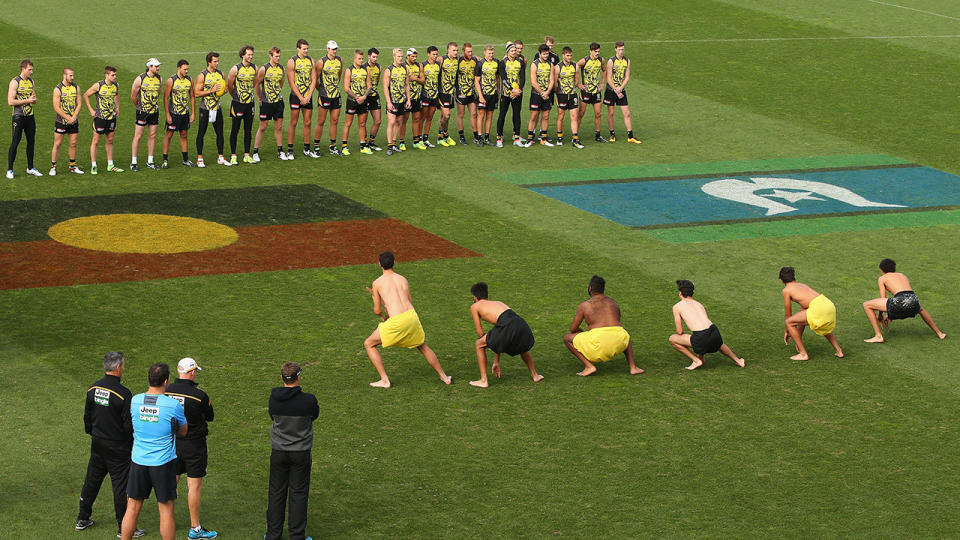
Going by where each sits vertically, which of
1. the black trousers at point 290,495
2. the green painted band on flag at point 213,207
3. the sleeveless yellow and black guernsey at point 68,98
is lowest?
the black trousers at point 290,495

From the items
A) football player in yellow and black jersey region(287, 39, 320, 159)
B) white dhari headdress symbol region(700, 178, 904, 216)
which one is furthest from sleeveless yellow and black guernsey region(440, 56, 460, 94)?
white dhari headdress symbol region(700, 178, 904, 216)

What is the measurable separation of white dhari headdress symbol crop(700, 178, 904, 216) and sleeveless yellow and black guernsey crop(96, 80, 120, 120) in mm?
11548

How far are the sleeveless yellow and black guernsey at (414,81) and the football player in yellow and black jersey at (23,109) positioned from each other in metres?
7.45

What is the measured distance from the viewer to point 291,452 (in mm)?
11398

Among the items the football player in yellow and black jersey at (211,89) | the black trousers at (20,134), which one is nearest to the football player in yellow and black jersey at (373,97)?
the football player in yellow and black jersey at (211,89)

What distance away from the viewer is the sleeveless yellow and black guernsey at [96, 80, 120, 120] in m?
24.5

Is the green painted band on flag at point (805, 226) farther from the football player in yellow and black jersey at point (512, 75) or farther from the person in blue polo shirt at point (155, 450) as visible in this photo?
the person in blue polo shirt at point (155, 450)

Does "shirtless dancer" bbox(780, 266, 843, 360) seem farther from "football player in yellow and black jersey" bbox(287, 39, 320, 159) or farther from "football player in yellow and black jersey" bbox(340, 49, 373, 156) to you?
"football player in yellow and black jersey" bbox(287, 39, 320, 159)

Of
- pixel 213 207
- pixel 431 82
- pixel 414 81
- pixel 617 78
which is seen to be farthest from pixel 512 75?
pixel 213 207

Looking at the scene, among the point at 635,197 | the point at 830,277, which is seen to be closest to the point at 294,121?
the point at 635,197

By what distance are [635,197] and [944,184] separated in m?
6.80

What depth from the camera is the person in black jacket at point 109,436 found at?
37.0 feet

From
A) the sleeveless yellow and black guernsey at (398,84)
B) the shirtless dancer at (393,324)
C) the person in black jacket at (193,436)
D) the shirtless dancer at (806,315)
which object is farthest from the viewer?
the sleeveless yellow and black guernsey at (398,84)

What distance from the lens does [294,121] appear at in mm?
26672
